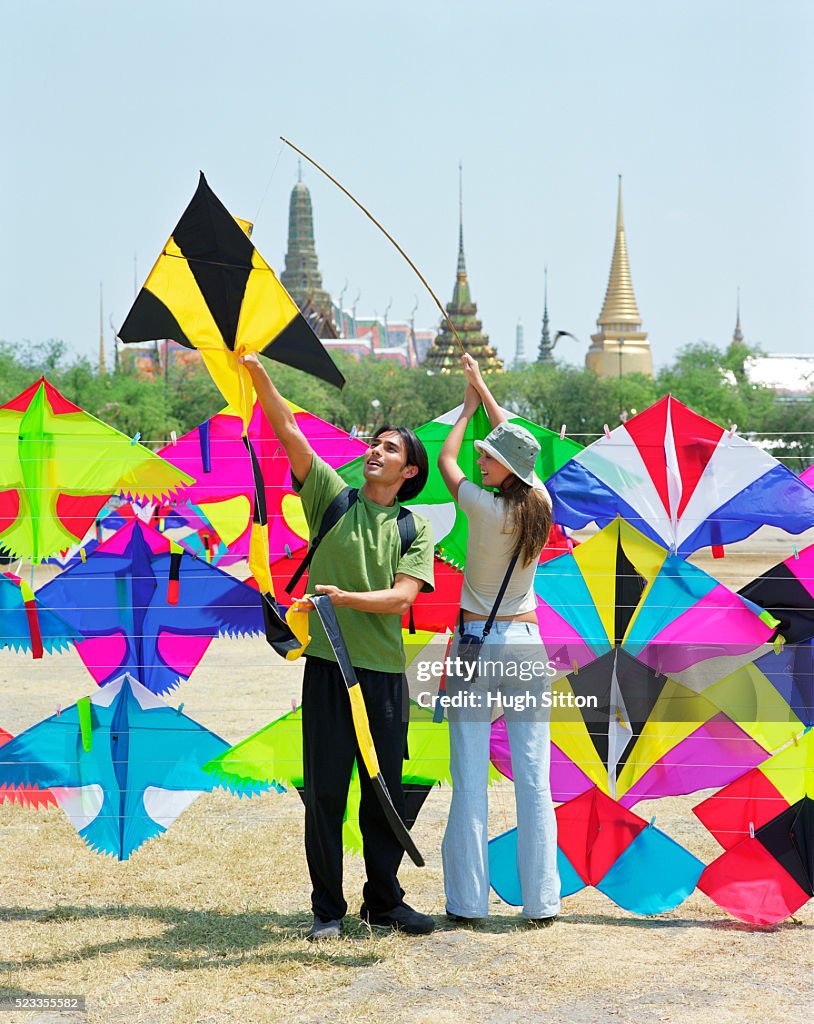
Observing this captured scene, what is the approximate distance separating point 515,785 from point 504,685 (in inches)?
13.0

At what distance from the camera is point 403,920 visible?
3.74m

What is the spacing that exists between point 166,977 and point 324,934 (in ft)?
1.61

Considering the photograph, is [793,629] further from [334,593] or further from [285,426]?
[285,426]

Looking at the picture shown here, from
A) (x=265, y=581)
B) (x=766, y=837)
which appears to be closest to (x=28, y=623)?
(x=265, y=581)

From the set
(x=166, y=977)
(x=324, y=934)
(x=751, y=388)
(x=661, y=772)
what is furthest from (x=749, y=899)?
(x=751, y=388)

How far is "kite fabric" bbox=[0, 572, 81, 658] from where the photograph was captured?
14.8 ft

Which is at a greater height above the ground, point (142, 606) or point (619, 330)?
point (619, 330)

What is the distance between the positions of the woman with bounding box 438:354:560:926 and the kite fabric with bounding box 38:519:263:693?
111cm

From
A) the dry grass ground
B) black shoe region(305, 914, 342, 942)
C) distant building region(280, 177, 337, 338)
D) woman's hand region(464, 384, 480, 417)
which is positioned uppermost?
distant building region(280, 177, 337, 338)

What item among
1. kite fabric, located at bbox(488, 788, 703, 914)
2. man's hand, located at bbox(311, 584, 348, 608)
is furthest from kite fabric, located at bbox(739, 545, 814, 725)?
man's hand, located at bbox(311, 584, 348, 608)

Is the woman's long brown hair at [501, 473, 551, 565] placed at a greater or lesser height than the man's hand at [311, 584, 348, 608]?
greater

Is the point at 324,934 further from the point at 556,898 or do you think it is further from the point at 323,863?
the point at 556,898

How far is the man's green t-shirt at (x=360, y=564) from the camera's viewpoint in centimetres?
363

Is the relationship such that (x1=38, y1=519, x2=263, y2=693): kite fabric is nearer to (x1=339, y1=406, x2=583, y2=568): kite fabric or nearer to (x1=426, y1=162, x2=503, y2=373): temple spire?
(x1=339, y1=406, x2=583, y2=568): kite fabric
